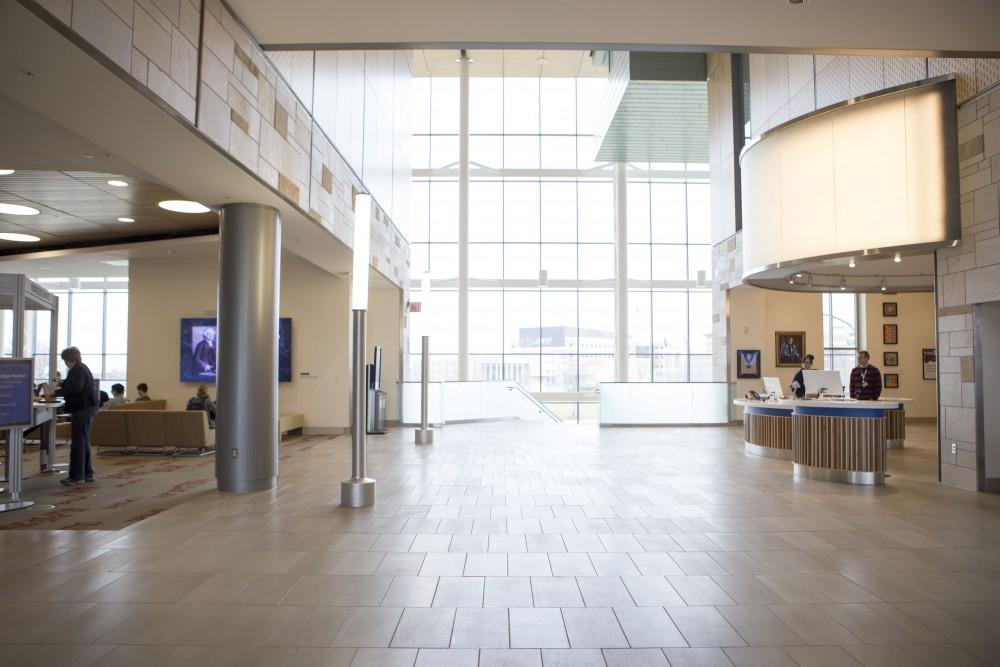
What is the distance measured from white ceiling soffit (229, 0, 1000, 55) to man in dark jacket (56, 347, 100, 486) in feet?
16.2

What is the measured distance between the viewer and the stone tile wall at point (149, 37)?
394 cm

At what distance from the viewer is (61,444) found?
472 inches

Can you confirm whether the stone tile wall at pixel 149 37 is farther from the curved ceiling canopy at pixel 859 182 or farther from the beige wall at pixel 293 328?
the beige wall at pixel 293 328

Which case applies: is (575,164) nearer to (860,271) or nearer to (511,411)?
(511,411)

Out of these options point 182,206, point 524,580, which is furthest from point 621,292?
point 524,580

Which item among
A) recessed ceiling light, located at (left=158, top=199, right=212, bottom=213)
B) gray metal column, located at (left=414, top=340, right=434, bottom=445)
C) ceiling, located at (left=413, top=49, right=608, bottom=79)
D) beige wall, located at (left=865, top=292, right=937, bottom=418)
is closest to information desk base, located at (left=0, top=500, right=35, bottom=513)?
recessed ceiling light, located at (left=158, top=199, right=212, bottom=213)

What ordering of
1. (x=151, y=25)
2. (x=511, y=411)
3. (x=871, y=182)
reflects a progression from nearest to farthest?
(x=151, y=25)
(x=871, y=182)
(x=511, y=411)

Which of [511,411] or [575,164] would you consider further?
[575,164]

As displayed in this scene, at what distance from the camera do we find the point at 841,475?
797 centimetres

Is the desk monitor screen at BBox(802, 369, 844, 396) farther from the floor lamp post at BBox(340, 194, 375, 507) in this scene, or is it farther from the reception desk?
the floor lamp post at BBox(340, 194, 375, 507)

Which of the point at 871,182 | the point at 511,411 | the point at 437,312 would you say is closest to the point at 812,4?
the point at 871,182

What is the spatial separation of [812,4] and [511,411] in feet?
48.5

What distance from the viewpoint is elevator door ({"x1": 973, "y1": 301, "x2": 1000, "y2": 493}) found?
734 cm

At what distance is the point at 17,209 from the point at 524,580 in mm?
9614
